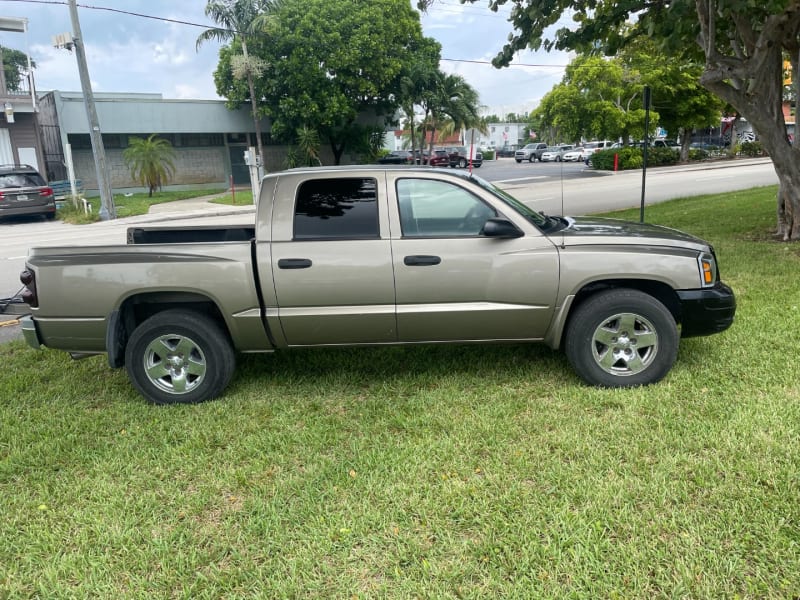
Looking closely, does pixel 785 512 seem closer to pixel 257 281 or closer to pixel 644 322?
pixel 644 322

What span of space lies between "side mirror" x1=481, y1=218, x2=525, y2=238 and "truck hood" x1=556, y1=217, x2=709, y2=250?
403 mm

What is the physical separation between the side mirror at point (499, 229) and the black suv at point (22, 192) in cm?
1942

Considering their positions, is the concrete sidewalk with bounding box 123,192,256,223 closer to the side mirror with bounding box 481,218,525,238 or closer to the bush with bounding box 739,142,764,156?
the side mirror with bounding box 481,218,525,238

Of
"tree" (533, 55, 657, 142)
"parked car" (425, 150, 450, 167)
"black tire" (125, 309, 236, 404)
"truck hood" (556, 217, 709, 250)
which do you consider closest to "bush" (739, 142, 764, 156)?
"tree" (533, 55, 657, 142)

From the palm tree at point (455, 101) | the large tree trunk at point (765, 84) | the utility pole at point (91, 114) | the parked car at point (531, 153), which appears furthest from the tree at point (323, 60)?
the parked car at point (531, 153)

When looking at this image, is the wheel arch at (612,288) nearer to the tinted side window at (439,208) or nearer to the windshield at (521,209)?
the windshield at (521,209)

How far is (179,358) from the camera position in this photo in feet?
14.8

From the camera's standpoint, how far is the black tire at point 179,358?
174 inches

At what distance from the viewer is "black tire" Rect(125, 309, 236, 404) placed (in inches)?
174

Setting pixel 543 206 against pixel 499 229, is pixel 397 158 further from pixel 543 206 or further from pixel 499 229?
pixel 499 229

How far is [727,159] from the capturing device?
3888cm

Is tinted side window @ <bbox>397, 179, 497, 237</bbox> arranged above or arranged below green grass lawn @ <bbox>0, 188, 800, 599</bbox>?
above

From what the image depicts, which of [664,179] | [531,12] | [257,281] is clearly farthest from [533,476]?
[664,179]

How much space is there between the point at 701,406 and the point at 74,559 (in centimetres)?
377
